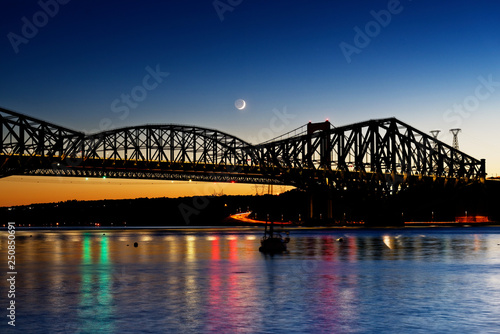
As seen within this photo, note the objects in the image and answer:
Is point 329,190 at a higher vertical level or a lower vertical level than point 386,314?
higher

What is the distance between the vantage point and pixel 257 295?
1281 inches

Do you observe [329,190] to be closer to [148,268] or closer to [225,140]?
[225,140]

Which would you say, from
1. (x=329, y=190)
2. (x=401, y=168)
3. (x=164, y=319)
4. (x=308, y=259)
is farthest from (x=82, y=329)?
(x=401, y=168)

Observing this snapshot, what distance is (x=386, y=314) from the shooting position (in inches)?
1051

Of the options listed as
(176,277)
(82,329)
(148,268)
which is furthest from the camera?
(148,268)

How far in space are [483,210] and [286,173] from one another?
219 feet

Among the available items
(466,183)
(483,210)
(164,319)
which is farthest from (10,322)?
(483,210)

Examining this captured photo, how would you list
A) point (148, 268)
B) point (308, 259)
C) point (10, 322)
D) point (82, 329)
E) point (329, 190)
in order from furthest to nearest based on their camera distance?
point (329, 190) < point (308, 259) < point (148, 268) < point (10, 322) < point (82, 329)

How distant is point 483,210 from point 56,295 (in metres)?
168

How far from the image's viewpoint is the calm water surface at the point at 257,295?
2444 cm

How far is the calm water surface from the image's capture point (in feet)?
80.2

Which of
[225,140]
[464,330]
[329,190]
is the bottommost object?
[464,330]

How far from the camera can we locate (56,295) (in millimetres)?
32562

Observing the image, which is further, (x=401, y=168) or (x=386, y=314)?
(x=401, y=168)
